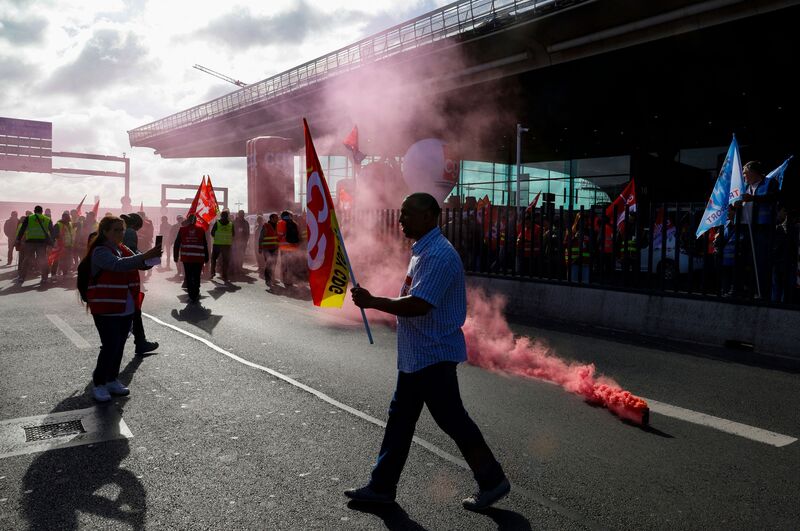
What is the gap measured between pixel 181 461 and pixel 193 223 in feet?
28.0

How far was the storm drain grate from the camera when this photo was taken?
167 inches

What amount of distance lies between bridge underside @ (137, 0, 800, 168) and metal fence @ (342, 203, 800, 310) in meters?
8.41

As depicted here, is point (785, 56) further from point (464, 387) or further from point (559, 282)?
point (464, 387)

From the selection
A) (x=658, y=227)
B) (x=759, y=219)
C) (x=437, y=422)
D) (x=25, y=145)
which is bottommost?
(x=437, y=422)

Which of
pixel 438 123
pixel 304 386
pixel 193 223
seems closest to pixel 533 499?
pixel 304 386

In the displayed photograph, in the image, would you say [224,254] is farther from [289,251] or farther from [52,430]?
[52,430]

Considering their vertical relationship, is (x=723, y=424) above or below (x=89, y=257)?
below

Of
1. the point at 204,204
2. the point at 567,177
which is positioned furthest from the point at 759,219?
the point at 567,177

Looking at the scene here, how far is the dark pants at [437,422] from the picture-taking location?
10.0 ft

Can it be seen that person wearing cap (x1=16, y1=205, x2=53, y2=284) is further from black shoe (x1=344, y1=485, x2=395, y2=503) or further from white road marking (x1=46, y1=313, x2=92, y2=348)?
black shoe (x1=344, y1=485, x2=395, y2=503)

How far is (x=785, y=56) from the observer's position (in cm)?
1811

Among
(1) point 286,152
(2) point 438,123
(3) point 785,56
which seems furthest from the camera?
(2) point 438,123

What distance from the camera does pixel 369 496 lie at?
3186mm

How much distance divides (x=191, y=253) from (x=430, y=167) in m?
6.89
